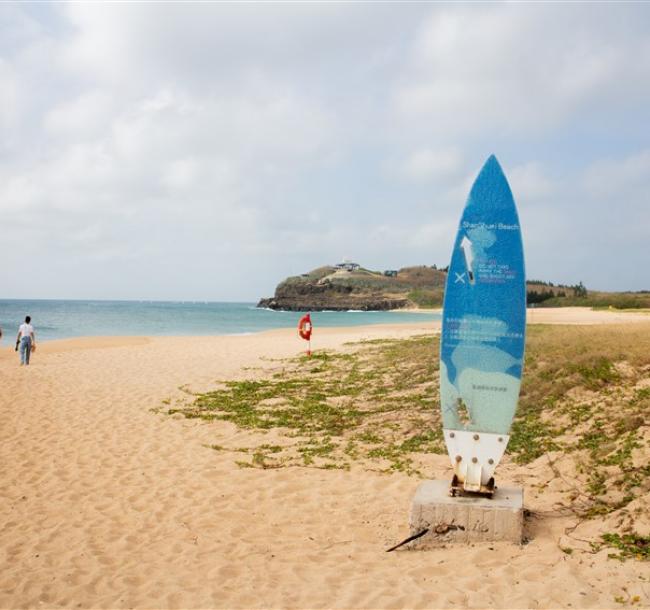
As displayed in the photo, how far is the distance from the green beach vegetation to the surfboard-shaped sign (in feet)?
3.84

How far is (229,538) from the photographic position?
5535mm

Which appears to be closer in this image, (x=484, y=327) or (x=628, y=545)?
(x=628, y=545)

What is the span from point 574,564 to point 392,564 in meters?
1.43

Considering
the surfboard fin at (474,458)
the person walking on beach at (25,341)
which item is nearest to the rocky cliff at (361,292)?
the person walking on beach at (25,341)

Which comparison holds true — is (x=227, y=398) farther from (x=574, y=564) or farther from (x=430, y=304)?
(x=430, y=304)

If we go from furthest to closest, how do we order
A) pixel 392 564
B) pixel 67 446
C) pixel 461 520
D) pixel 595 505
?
pixel 67 446, pixel 595 505, pixel 461 520, pixel 392 564

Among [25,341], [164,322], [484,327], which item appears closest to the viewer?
[484,327]

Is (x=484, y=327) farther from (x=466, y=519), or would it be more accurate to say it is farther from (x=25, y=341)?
(x=25, y=341)

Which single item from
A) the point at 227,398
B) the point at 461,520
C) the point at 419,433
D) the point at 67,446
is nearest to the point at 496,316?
the point at 461,520

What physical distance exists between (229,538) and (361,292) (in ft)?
368

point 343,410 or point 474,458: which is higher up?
point 474,458

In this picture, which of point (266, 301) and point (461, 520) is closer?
point (461, 520)

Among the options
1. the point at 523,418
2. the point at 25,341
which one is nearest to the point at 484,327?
the point at 523,418

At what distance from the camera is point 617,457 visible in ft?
21.3
